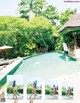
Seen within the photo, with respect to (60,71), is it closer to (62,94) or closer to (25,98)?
(62,94)

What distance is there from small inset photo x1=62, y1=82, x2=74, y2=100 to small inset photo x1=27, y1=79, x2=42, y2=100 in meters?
0.79

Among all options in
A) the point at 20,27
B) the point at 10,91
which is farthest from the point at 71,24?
the point at 10,91

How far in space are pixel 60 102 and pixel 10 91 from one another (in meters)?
1.72

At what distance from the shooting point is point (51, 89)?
11109 millimetres

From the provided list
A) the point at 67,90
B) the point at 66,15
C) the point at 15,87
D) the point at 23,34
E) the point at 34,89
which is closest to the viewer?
the point at 34,89

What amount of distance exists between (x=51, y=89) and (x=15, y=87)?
124 centimetres

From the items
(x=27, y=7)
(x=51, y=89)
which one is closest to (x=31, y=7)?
(x=27, y=7)

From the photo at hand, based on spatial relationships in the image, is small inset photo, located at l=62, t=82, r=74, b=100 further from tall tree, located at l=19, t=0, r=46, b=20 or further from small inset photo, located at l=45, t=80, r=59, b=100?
tall tree, located at l=19, t=0, r=46, b=20

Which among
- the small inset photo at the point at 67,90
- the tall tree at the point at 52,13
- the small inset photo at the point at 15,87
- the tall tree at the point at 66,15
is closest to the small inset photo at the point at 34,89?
the small inset photo at the point at 15,87

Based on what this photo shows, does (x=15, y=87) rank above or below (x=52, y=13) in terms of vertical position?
below

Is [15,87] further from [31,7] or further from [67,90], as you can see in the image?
[31,7]

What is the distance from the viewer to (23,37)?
2567cm

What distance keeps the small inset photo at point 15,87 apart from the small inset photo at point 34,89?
26 cm

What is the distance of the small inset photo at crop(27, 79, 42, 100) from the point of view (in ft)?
33.5
